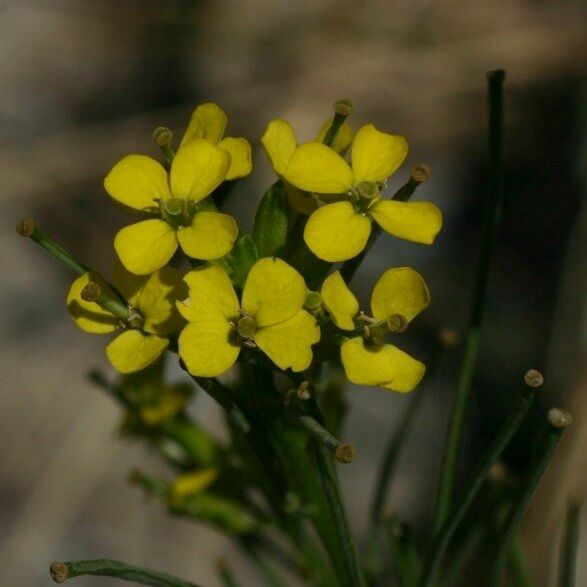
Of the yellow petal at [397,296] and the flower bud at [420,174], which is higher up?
the flower bud at [420,174]

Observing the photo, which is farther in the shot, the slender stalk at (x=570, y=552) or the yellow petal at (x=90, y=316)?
the slender stalk at (x=570, y=552)

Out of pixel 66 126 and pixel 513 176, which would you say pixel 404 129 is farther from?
pixel 66 126

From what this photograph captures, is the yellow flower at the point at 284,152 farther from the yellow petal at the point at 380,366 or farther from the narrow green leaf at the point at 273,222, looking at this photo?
the yellow petal at the point at 380,366

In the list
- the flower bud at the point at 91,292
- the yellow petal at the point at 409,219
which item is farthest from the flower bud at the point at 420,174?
the flower bud at the point at 91,292

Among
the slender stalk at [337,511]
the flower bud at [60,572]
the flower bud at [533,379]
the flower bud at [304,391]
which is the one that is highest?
the flower bud at [533,379]

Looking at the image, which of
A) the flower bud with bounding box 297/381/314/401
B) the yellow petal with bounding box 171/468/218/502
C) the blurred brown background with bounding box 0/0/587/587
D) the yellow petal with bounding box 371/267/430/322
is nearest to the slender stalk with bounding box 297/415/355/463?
the flower bud with bounding box 297/381/314/401

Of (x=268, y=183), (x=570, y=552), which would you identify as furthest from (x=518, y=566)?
(x=268, y=183)

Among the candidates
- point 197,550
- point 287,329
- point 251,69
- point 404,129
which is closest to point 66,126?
point 251,69
